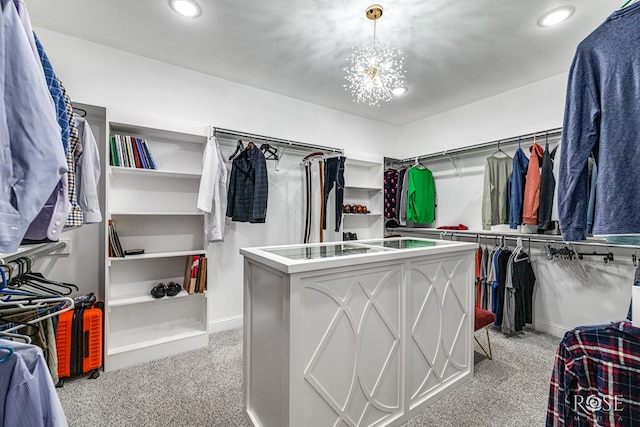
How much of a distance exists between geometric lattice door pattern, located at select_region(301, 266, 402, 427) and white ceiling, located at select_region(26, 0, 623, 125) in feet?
6.24

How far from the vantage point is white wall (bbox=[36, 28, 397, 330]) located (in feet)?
7.91

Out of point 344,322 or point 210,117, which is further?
point 210,117

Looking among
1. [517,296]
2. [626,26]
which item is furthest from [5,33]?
[517,296]

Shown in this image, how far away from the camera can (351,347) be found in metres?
1.42

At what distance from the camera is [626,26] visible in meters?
0.95

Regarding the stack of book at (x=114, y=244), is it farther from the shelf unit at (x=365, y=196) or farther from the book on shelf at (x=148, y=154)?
the shelf unit at (x=365, y=196)

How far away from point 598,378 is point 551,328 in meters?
2.84

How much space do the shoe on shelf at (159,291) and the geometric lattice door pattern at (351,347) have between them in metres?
1.83

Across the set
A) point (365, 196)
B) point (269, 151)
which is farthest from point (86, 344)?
point (365, 196)

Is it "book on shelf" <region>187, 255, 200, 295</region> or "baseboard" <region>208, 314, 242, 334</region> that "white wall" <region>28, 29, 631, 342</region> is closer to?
"baseboard" <region>208, 314, 242, 334</region>

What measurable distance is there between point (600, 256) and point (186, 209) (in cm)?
410

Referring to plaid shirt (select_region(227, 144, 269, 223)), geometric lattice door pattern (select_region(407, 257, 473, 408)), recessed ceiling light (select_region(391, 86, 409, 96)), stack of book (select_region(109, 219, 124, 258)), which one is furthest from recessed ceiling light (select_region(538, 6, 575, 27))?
stack of book (select_region(109, 219, 124, 258))

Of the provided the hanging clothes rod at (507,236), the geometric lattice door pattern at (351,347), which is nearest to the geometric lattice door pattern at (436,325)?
the geometric lattice door pattern at (351,347)

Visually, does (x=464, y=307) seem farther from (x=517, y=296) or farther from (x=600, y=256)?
(x=600, y=256)
